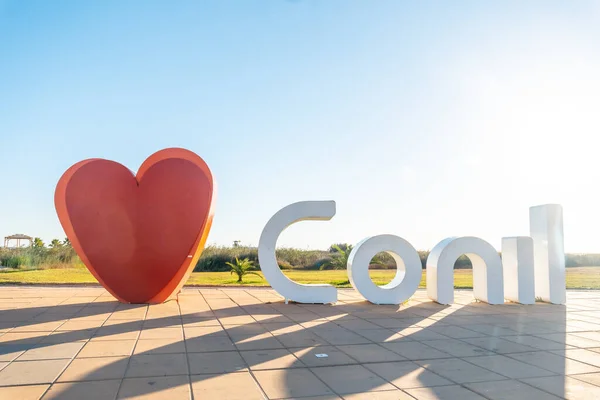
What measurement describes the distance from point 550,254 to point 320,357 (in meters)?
8.88

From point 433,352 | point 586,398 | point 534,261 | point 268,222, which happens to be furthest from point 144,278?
point 534,261

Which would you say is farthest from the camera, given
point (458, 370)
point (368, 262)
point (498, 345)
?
point (368, 262)

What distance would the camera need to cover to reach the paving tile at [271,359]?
562 cm

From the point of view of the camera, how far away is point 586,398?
4.64 metres

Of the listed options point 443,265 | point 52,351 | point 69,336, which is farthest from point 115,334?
point 443,265

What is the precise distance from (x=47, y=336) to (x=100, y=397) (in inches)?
132

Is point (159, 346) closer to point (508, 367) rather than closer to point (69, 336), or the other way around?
point (69, 336)

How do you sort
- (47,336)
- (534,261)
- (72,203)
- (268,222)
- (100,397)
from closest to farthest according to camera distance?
(100,397)
(47,336)
(72,203)
(268,222)
(534,261)

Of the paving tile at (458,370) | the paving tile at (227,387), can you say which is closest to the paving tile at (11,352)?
the paving tile at (227,387)

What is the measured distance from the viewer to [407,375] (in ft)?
17.5

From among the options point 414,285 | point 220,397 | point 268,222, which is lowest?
point 220,397

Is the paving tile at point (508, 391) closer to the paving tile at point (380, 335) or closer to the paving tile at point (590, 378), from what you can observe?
the paving tile at point (590, 378)

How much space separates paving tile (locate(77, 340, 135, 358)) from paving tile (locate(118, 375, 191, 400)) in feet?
4.18

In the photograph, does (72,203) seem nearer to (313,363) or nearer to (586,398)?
(313,363)
